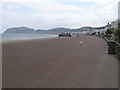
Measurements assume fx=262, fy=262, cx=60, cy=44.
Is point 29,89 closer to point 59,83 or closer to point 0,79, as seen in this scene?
point 59,83

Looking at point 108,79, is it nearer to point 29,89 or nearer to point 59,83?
point 59,83

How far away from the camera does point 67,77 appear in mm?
9742

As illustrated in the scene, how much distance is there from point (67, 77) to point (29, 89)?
8.07 ft

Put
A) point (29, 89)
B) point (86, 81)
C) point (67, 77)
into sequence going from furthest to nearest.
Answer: point (67, 77) < point (86, 81) < point (29, 89)

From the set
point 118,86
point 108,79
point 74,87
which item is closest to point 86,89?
point 74,87

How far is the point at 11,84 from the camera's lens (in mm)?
8445

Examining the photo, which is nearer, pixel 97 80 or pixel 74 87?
pixel 74 87

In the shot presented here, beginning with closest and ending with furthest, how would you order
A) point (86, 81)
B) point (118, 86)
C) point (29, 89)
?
point (29, 89) → point (118, 86) → point (86, 81)

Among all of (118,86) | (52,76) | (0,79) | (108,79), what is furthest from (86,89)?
(0,79)

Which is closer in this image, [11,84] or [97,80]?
[11,84]

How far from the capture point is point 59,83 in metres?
8.52

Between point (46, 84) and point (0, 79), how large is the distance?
2.06 m

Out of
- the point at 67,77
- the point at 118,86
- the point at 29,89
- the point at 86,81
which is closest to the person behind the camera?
the point at 29,89

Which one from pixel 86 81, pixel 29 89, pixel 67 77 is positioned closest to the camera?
pixel 29 89
